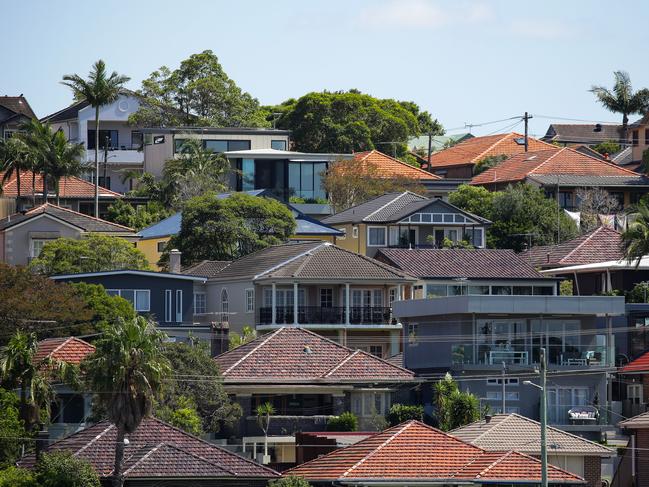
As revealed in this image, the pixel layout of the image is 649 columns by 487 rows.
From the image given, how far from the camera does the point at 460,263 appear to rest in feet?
316

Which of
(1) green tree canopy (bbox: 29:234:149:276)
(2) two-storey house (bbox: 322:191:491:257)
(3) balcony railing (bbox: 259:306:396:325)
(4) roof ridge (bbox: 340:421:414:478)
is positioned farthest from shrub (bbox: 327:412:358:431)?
(2) two-storey house (bbox: 322:191:491:257)

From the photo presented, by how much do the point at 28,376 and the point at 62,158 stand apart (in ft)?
177

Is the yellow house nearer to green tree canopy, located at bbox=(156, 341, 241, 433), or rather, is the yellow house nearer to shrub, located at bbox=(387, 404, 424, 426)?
shrub, located at bbox=(387, 404, 424, 426)

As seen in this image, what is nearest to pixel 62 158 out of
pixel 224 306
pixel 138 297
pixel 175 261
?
pixel 175 261

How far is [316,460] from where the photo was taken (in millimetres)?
62500

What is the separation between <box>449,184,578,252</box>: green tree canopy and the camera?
11256cm

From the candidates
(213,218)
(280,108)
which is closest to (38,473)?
(213,218)

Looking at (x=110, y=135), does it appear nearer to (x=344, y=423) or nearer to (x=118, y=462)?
(x=344, y=423)

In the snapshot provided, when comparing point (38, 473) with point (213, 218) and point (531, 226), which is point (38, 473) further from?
point (531, 226)

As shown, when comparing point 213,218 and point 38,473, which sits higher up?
point 213,218

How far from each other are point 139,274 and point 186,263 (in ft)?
40.1

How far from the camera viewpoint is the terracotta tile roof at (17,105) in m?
154

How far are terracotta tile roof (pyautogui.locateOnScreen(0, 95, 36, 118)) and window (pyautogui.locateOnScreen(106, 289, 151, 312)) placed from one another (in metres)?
66.7

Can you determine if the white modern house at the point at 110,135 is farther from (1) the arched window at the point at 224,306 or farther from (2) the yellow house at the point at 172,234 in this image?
(1) the arched window at the point at 224,306
